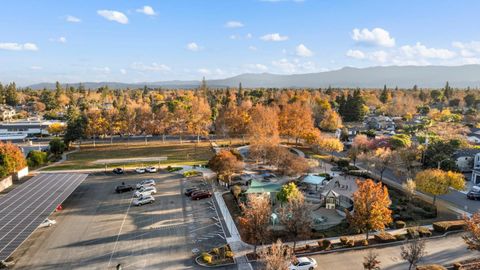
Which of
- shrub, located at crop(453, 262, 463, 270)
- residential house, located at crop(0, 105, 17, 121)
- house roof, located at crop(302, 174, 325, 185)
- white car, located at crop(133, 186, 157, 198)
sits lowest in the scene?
shrub, located at crop(453, 262, 463, 270)

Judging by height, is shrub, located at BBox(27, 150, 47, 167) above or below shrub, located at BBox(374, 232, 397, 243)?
above

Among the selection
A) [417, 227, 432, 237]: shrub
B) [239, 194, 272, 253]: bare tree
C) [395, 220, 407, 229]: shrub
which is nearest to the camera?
[239, 194, 272, 253]: bare tree

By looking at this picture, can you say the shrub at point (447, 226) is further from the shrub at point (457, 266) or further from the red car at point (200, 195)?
the red car at point (200, 195)

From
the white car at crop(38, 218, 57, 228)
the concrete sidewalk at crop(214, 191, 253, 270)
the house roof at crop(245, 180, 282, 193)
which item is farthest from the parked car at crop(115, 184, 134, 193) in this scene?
the house roof at crop(245, 180, 282, 193)

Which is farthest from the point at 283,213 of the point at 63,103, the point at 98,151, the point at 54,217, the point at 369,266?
the point at 63,103

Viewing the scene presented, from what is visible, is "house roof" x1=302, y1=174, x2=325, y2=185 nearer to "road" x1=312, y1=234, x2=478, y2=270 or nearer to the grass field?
"road" x1=312, y1=234, x2=478, y2=270

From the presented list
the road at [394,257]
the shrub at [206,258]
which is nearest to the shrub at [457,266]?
the road at [394,257]

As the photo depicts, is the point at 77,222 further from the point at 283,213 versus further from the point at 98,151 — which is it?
the point at 98,151
